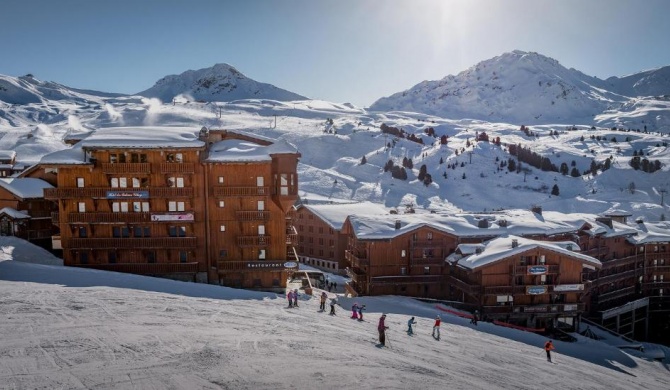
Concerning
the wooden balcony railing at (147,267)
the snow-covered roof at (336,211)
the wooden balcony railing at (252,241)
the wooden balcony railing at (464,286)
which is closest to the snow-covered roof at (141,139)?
the wooden balcony railing at (252,241)

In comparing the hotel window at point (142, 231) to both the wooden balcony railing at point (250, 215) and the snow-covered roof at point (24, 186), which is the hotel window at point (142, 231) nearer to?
the wooden balcony railing at point (250, 215)

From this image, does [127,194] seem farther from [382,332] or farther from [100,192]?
[382,332]

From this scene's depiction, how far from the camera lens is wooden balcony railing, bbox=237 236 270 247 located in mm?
Result: 37531

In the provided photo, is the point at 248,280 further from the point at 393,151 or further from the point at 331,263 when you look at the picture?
the point at 393,151

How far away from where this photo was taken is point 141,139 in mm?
36750

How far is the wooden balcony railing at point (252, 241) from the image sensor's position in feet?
123

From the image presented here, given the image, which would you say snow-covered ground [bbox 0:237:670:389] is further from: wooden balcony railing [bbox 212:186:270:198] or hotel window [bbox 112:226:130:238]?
wooden balcony railing [bbox 212:186:270:198]

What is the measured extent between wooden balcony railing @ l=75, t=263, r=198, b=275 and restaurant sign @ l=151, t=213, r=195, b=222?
3850mm

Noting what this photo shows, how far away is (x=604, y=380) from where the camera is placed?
2509 cm

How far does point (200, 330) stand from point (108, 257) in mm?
21677

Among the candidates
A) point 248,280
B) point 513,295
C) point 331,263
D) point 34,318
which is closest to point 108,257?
point 248,280

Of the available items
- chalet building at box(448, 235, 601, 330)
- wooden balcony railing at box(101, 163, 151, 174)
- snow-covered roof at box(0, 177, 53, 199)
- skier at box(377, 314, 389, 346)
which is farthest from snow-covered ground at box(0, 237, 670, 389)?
Answer: snow-covered roof at box(0, 177, 53, 199)

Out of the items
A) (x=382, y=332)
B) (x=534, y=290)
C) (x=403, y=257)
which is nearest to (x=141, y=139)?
(x=382, y=332)

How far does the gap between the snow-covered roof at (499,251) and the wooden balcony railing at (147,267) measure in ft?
81.1
